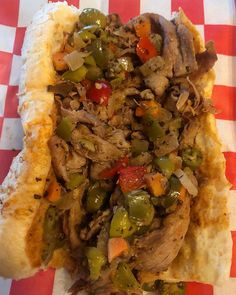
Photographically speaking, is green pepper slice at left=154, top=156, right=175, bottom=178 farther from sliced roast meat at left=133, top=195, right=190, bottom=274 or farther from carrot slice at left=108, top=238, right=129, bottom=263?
carrot slice at left=108, top=238, right=129, bottom=263

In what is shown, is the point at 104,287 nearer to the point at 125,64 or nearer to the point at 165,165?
the point at 165,165

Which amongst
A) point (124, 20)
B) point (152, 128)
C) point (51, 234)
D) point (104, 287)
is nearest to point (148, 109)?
point (152, 128)

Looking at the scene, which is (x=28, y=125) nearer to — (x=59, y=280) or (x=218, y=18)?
(x=59, y=280)

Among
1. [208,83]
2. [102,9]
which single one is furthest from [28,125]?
[102,9]

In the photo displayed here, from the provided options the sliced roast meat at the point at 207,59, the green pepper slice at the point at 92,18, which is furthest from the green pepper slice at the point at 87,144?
the sliced roast meat at the point at 207,59

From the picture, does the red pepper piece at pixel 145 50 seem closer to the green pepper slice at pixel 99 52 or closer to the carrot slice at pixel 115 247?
the green pepper slice at pixel 99 52
